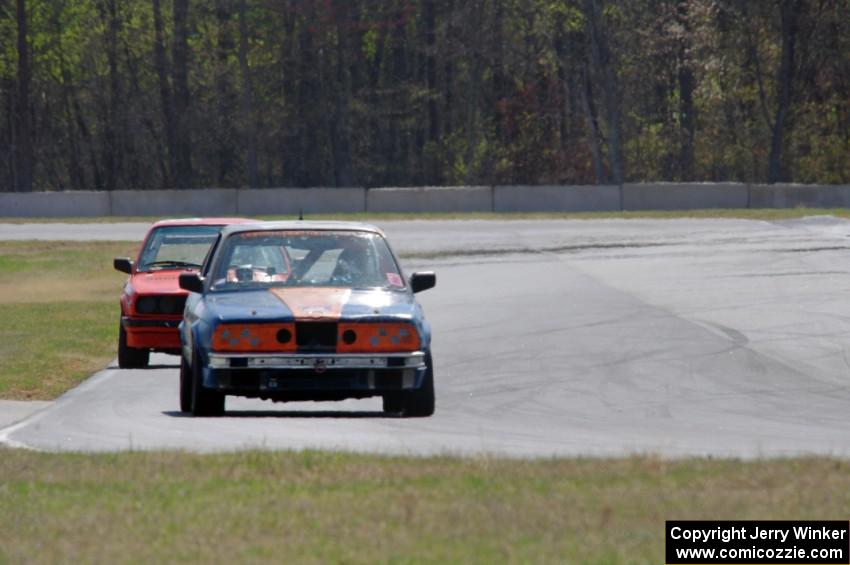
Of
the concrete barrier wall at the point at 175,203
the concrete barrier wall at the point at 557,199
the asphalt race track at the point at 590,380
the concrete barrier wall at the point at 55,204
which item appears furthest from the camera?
the concrete barrier wall at the point at 55,204

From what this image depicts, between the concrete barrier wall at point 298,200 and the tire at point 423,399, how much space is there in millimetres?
43364

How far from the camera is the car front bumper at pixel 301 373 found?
10.8m

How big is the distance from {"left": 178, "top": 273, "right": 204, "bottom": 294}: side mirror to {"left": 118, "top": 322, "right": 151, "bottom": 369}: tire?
383cm

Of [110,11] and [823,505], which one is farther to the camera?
[110,11]

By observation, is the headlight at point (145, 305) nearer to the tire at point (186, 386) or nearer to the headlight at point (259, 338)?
the tire at point (186, 386)

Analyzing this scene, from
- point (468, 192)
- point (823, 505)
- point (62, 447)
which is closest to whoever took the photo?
point (823, 505)

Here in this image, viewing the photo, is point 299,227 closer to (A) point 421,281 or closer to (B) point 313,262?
(B) point 313,262

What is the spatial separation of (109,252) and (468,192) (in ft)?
62.1

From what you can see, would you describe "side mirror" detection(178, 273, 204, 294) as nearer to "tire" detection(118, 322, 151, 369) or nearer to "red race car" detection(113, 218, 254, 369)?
"red race car" detection(113, 218, 254, 369)

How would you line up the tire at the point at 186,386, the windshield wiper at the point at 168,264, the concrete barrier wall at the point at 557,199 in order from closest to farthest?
the tire at the point at 186,386
the windshield wiper at the point at 168,264
the concrete barrier wall at the point at 557,199

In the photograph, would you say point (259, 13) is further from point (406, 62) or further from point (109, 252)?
point (109, 252)

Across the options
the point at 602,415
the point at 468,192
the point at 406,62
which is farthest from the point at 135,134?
the point at 602,415

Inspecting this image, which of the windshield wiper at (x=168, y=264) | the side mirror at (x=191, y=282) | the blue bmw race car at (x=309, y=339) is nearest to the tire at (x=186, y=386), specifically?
the blue bmw race car at (x=309, y=339)

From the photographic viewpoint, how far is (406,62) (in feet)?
268
